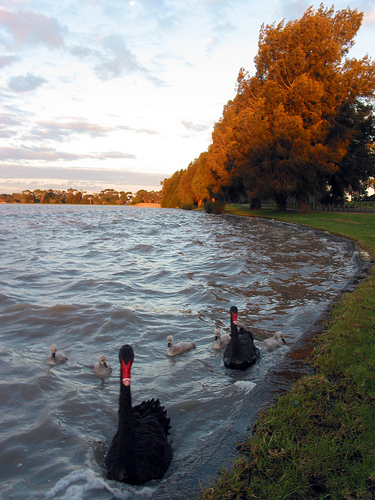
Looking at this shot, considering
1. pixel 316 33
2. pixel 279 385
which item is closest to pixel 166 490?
pixel 279 385

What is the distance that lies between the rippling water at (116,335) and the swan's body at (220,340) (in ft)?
0.82

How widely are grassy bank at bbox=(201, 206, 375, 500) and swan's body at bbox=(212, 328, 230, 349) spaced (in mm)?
2168

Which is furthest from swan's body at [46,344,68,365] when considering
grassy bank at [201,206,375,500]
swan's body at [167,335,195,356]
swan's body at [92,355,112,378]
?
grassy bank at [201,206,375,500]

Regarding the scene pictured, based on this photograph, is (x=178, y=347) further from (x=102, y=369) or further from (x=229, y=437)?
(x=229, y=437)

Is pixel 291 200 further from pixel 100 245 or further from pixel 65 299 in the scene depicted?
pixel 65 299

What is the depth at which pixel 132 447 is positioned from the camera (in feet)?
11.2

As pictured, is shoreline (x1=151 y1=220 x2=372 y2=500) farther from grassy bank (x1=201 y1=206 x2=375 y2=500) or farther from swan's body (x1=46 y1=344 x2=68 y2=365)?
swan's body (x1=46 y1=344 x2=68 y2=365)

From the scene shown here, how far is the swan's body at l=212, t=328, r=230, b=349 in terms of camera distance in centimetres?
657

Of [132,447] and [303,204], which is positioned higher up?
[303,204]

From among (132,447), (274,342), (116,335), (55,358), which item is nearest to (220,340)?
(274,342)

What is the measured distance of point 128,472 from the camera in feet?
11.0

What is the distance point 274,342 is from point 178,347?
1541 millimetres

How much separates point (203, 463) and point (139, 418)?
1.01 metres

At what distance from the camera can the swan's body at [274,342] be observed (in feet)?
20.4
